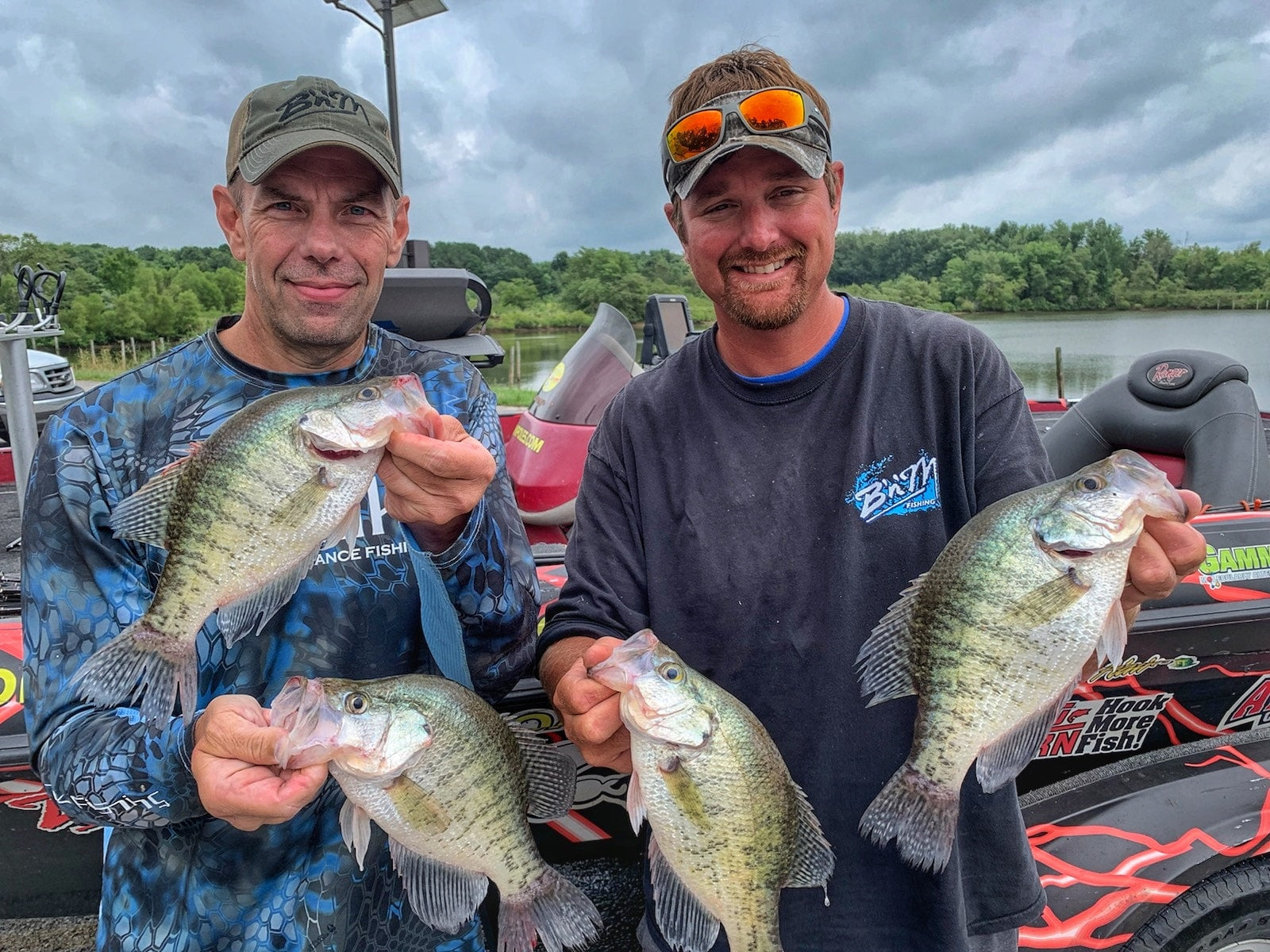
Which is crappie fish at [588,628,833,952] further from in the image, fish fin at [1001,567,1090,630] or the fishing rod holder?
the fishing rod holder

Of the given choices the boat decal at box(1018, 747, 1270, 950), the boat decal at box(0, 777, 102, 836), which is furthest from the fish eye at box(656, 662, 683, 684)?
the boat decal at box(0, 777, 102, 836)

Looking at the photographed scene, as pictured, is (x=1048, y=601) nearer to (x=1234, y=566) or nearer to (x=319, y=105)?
(x=319, y=105)

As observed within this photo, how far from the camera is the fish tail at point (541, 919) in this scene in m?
1.63

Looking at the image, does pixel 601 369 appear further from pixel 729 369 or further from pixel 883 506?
pixel 883 506

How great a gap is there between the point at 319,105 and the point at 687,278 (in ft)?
140

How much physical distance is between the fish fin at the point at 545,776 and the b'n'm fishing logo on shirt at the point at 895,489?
0.86 metres

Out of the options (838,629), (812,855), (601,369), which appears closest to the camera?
(812,855)

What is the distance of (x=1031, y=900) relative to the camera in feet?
5.88

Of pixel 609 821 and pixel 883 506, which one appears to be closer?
pixel 883 506

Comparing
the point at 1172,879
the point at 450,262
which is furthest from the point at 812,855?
the point at 450,262

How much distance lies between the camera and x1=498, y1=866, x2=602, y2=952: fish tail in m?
1.63

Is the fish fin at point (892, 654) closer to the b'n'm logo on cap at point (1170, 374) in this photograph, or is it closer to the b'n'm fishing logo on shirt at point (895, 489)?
the b'n'm fishing logo on shirt at point (895, 489)

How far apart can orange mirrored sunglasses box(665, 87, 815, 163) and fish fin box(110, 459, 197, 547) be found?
1305 millimetres

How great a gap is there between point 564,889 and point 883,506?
1063mm
